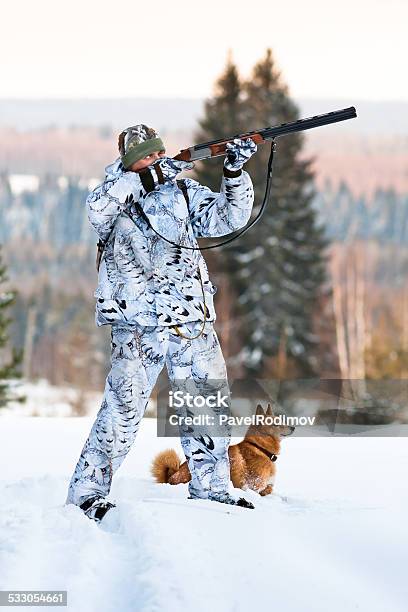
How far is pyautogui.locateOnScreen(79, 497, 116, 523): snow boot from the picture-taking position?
468 centimetres

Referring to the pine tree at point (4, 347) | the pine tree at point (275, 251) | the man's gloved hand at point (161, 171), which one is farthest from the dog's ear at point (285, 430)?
the pine tree at point (275, 251)

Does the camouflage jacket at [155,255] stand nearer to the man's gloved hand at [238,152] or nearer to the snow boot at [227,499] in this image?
the man's gloved hand at [238,152]

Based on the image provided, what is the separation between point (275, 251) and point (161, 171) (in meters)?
27.0

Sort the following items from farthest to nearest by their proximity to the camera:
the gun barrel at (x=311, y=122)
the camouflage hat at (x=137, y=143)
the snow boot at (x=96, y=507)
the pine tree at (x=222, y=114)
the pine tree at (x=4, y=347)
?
the pine tree at (x=222, y=114) → the pine tree at (x=4, y=347) → the gun barrel at (x=311, y=122) → the camouflage hat at (x=137, y=143) → the snow boot at (x=96, y=507)

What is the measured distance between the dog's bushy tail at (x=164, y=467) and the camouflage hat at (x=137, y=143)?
1.62m

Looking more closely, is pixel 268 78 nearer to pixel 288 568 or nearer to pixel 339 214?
pixel 288 568

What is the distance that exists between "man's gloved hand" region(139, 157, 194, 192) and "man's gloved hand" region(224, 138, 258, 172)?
0.24m

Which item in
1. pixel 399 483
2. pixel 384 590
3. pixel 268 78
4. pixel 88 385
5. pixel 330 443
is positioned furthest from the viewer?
pixel 88 385

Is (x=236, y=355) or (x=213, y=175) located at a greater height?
(x=213, y=175)

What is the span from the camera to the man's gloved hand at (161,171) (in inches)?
192

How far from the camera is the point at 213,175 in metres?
29.8

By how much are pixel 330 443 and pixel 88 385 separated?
153 ft

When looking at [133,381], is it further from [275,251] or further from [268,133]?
[275,251]

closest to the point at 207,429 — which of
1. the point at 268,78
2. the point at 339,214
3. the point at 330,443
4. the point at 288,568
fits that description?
the point at 288,568
